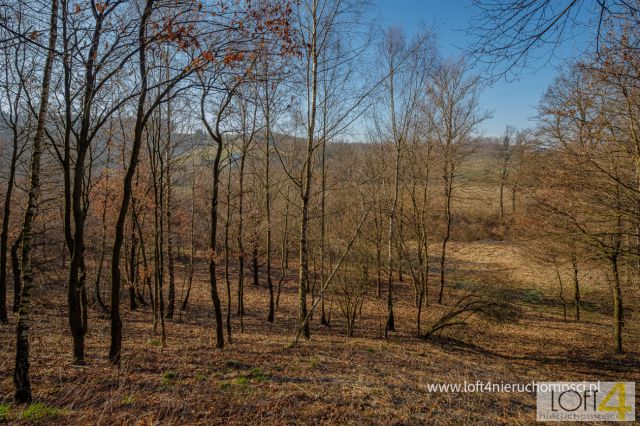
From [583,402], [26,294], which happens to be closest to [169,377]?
[26,294]

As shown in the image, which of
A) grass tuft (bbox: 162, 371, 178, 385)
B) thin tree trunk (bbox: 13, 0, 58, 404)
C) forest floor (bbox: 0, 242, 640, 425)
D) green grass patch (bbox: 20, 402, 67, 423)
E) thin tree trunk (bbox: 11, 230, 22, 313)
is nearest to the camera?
green grass patch (bbox: 20, 402, 67, 423)

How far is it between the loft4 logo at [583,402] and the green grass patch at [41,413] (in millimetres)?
6710

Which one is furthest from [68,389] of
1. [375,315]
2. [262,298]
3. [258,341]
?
[262,298]

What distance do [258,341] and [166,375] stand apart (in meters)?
4.24

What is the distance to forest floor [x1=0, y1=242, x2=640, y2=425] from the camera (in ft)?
13.9

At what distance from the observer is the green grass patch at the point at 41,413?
391 cm

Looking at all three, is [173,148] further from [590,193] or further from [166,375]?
[590,193]

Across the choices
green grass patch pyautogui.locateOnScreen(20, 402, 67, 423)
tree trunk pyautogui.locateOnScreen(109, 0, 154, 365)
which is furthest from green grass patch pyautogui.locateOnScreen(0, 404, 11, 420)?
tree trunk pyautogui.locateOnScreen(109, 0, 154, 365)

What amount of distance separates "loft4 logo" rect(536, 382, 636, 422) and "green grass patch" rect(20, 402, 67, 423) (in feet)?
22.0

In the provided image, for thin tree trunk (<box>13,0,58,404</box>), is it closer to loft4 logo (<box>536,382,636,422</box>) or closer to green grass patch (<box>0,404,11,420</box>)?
green grass patch (<box>0,404,11,420</box>)

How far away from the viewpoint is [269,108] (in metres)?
10.6

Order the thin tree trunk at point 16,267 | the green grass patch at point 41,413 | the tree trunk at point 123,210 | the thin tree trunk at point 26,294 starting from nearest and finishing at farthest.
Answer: the green grass patch at point 41,413 < the thin tree trunk at point 26,294 < the tree trunk at point 123,210 < the thin tree trunk at point 16,267

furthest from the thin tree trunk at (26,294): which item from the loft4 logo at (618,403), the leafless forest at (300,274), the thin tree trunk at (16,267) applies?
the loft4 logo at (618,403)

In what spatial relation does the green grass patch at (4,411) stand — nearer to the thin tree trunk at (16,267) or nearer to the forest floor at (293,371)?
the forest floor at (293,371)
